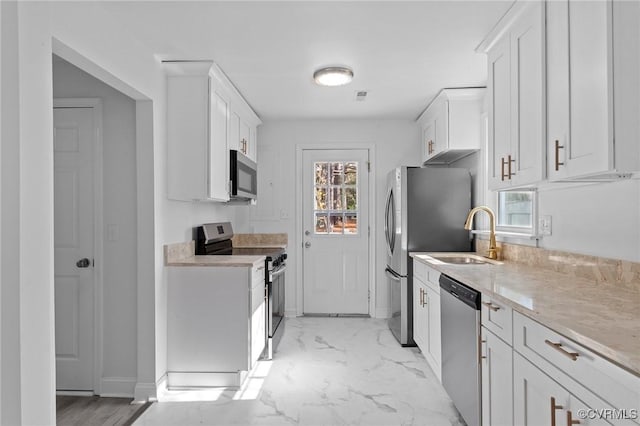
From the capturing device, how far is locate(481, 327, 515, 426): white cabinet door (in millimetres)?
1648

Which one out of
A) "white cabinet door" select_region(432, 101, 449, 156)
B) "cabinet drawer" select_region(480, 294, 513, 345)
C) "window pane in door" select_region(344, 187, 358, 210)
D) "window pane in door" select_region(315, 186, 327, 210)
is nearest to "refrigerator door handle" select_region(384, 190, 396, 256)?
"white cabinet door" select_region(432, 101, 449, 156)

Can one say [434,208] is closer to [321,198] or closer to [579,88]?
[321,198]

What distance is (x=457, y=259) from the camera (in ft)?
10.3

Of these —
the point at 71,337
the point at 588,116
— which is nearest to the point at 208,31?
the point at 588,116

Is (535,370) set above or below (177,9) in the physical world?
below

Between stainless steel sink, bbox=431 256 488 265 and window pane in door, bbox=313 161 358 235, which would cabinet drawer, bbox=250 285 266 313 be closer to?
stainless steel sink, bbox=431 256 488 265

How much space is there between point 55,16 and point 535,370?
2414 mm

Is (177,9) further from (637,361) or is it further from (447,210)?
(447,210)

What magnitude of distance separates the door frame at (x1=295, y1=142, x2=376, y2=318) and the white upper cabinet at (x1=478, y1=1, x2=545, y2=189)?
2283mm

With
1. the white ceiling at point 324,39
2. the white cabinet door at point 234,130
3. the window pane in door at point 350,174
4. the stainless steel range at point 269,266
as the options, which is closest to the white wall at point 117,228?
the white ceiling at point 324,39

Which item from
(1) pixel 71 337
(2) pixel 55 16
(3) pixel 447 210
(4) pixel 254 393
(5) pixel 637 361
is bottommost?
(4) pixel 254 393

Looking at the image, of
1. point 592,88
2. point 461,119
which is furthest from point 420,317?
point 592,88

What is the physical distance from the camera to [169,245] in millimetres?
2842

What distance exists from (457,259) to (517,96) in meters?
1.44
